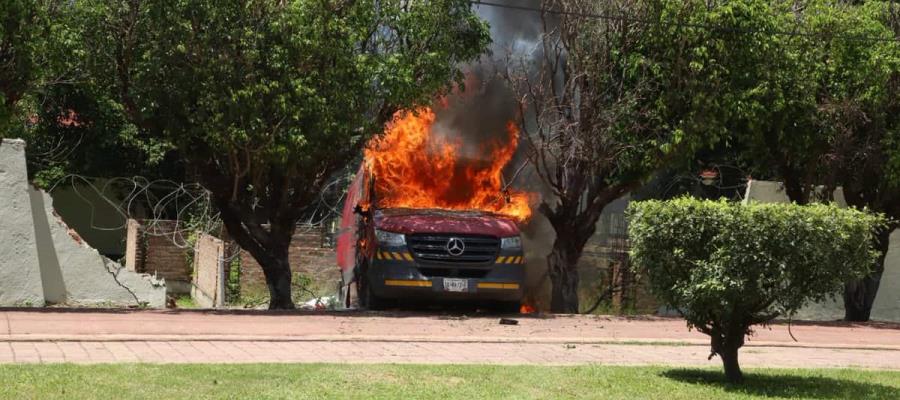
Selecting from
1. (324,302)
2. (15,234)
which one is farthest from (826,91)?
(15,234)

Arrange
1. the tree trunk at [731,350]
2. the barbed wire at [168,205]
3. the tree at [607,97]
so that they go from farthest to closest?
the barbed wire at [168,205], the tree at [607,97], the tree trunk at [731,350]

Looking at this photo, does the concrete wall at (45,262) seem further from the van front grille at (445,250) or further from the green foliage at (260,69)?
the van front grille at (445,250)

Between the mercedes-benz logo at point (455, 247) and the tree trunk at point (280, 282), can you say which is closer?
the mercedes-benz logo at point (455, 247)

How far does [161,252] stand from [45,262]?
8.50 m

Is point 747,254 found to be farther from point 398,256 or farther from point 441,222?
point 441,222

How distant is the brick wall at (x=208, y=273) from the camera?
2175 cm

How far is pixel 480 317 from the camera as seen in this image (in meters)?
14.9

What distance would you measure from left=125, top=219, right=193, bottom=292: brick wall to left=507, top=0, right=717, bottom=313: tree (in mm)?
10510

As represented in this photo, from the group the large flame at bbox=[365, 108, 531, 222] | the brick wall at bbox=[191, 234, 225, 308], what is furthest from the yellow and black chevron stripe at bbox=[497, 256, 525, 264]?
the brick wall at bbox=[191, 234, 225, 308]

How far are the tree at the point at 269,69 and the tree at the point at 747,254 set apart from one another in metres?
6.87

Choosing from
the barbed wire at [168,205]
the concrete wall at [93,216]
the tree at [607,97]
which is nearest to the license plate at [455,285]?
the tree at [607,97]

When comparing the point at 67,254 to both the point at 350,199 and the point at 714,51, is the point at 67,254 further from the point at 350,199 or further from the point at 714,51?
the point at 714,51

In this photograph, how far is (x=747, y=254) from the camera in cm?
824

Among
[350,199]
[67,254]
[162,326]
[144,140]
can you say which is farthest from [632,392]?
[144,140]
